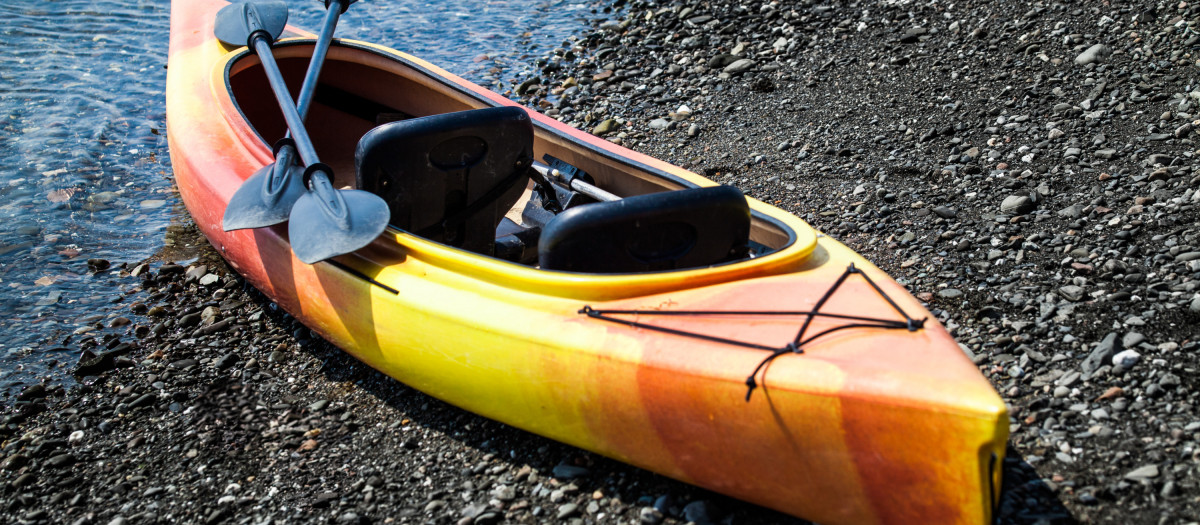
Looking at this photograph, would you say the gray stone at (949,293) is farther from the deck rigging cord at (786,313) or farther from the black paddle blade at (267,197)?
the black paddle blade at (267,197)

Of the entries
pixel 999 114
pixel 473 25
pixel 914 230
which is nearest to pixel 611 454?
pixel 914 230

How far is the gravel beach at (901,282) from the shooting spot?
3002mm

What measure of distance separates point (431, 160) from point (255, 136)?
3.66 ft

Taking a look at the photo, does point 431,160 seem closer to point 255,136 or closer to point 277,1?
point 255,136

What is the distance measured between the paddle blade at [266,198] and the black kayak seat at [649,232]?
4.30 feet

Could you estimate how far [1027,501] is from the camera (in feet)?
Result: 8.88

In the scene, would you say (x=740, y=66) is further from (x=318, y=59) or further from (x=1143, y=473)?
(x=1143, y=473)

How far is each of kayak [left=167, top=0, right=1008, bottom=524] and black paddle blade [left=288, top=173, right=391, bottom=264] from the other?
101 millimetres

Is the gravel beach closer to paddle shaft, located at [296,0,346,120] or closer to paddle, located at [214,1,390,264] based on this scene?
paddle, located at [214,1,390,264]

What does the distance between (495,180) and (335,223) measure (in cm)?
74

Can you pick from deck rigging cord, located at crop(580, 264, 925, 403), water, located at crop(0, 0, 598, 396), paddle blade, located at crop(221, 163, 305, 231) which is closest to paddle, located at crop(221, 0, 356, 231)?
paddle blade, located at crop(221, 163, 305, 231)

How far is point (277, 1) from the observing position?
5145 millimetres

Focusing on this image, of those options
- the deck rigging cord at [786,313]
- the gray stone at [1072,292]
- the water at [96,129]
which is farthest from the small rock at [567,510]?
the water at [96,129]

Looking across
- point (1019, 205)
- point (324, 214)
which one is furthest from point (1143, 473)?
point (324, 214)
